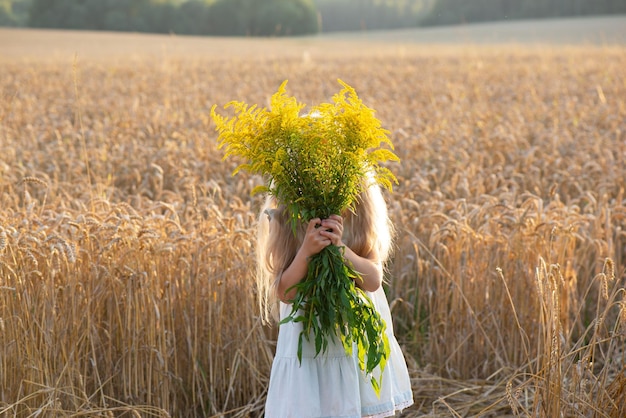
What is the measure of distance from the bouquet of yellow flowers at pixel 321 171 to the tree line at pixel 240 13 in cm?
5028

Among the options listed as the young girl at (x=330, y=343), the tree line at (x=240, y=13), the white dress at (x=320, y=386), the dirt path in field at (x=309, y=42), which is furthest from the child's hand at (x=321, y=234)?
the tree line at (x=240, y=13)

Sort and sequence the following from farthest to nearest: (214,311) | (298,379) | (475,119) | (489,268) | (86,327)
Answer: (475,119) < (489,268) < (214,311) < (86,327) < (298,379)

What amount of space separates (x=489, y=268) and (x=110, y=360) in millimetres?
2228

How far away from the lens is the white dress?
2967 mm

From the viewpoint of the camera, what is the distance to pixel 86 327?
4.07m

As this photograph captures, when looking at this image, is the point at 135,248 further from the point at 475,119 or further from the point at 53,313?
the point at 475,119

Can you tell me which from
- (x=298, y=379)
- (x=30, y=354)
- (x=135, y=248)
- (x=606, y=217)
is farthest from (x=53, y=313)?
(x=606, y=217)

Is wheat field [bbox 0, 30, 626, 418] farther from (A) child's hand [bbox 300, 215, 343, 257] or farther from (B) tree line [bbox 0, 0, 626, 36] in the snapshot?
(B) tree line [bbox 0, 0, 626, 36]

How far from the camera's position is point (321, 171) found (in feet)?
9.36

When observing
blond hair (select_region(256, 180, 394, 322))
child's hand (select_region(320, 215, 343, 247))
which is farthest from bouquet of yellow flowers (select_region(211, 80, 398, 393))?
blond hair (select_region(256, 180, 394, 322))

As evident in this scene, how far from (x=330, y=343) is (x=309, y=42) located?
38.7 m

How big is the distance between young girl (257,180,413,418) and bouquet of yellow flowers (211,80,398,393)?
64 mm

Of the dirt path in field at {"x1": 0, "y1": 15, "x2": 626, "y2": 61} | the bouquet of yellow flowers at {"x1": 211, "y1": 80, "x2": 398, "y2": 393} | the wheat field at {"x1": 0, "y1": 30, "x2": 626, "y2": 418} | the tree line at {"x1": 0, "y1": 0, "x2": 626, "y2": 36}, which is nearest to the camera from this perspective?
the bouquet of yellow flowers at {"x1": 211, "y1": 80, "x2": 398, "y2": 393}

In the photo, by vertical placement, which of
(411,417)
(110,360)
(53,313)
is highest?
(53,313)
